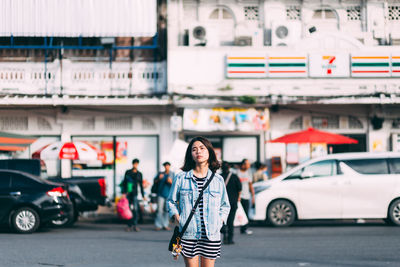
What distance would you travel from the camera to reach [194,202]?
6430 mm

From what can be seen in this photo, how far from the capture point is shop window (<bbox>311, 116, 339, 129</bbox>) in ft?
79.2

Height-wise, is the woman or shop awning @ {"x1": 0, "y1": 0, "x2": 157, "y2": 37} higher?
shop awning @ {"x1": 0, "y1": 0, "x2": 157, "y2": 37}

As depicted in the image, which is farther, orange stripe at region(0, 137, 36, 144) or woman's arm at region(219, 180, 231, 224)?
orange stripe at region(0, 137, 36, 144)

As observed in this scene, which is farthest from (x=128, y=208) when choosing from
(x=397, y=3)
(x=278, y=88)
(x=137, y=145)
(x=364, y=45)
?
(x=397, y=3)

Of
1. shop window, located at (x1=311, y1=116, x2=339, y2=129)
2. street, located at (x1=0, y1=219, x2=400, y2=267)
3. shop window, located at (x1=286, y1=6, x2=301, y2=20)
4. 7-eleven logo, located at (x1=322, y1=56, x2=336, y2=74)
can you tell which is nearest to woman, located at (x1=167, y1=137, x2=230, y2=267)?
street, located at (x1=0, y1=219, x2=400, y2=267)

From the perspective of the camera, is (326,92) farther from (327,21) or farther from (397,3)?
(397,3)

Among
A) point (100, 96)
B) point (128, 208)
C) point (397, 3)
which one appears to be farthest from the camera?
point (397, 3)

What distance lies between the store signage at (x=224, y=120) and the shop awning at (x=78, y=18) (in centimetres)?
332

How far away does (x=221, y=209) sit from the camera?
6613 mm

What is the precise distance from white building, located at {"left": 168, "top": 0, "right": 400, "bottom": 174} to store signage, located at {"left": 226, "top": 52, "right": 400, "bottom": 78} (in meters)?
0.03

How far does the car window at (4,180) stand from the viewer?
1656 cm

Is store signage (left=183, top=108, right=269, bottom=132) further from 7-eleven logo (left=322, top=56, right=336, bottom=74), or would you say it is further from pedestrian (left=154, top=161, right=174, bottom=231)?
pedestrian (left=154, top=161, right=174, bottom=231)

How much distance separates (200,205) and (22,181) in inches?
437

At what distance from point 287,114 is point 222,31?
3.80m
